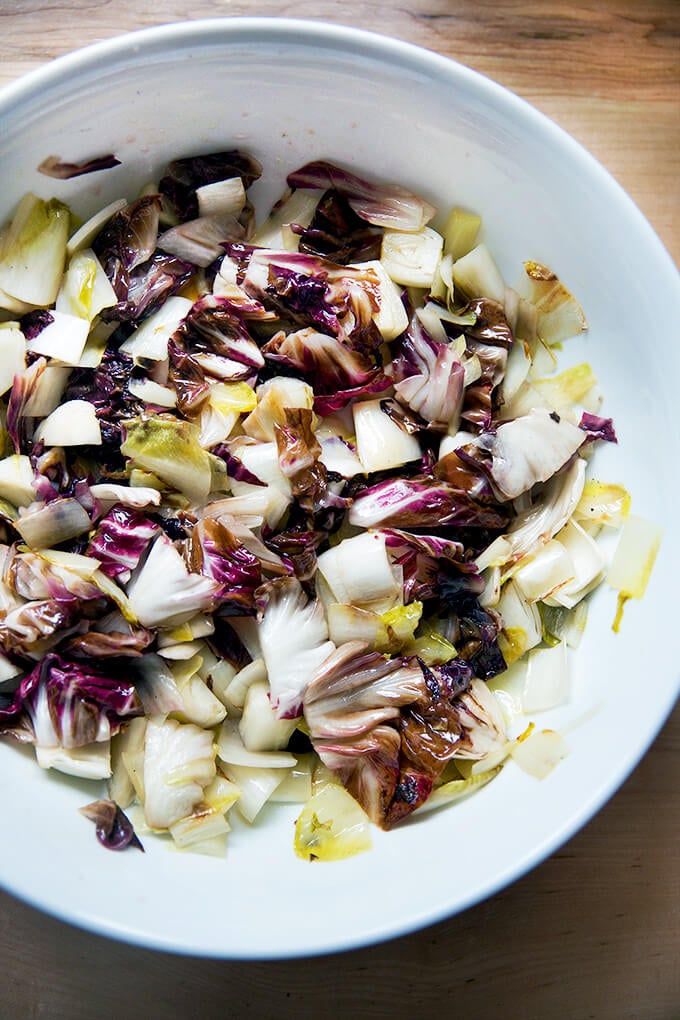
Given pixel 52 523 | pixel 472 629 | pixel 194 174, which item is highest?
pixel 194 174

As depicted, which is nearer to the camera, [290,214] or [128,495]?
[128,495]

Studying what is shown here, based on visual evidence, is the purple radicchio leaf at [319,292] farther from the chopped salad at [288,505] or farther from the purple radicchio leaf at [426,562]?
the purple radicchio leaf at [426,562]

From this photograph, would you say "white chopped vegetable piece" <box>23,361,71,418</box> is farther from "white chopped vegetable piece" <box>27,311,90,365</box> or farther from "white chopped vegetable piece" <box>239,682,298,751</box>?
"white chopped vegetable piece" <box>239,682,298,751</box>

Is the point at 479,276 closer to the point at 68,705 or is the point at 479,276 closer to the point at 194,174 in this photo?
the point at 194,174

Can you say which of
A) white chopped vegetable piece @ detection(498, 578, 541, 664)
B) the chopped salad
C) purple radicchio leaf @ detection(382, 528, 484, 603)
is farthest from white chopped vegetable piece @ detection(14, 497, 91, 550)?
white chopped vegetable piece @ detection(498, 578, 541, 664)

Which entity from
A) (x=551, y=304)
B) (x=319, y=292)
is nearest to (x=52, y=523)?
(x=319, y=292)

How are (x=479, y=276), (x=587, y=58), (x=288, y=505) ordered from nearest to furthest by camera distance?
(x=288, y=505) → (x=479, y=276) → (x=587, y=58)

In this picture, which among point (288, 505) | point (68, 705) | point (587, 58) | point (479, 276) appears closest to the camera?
point (68, 705)
